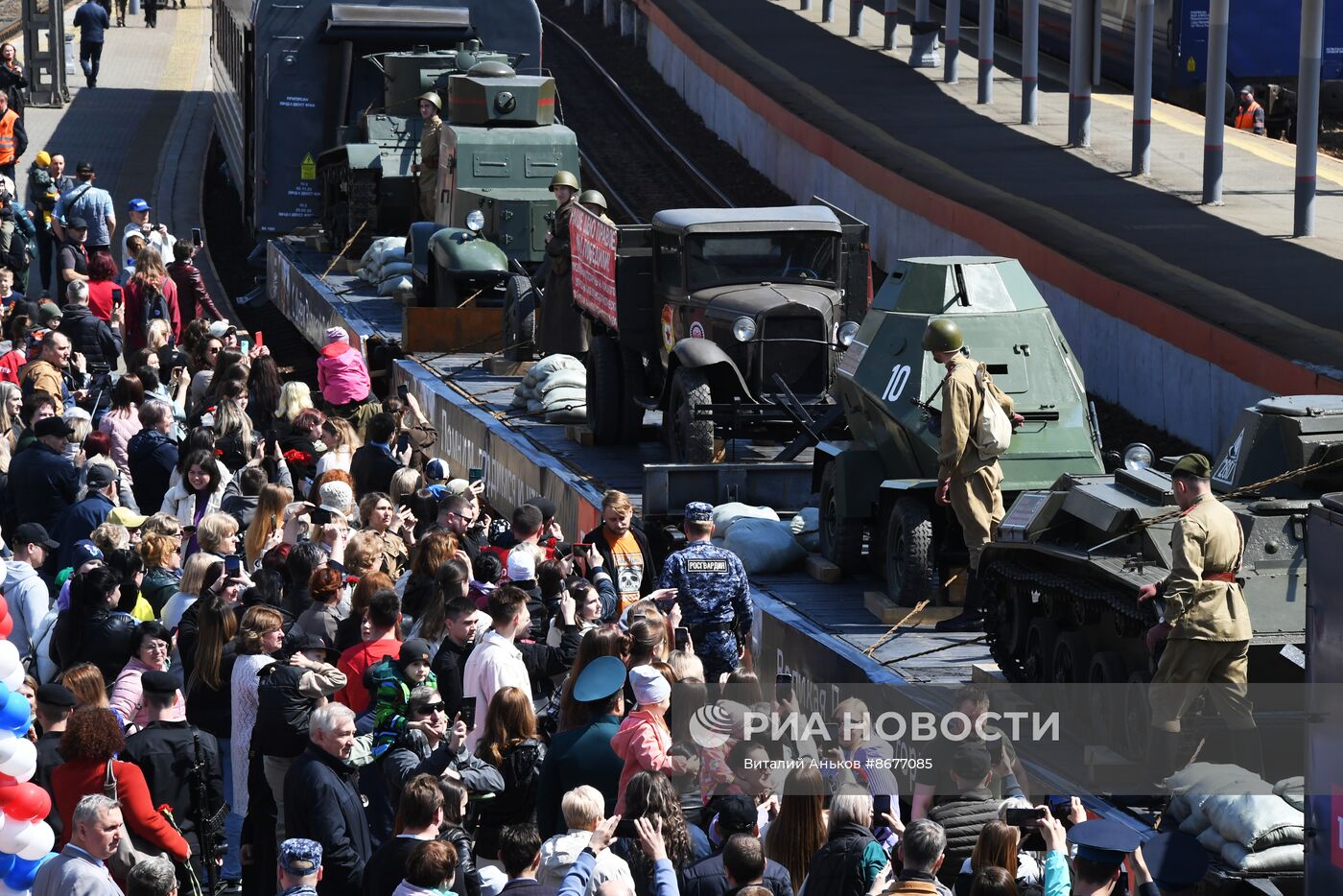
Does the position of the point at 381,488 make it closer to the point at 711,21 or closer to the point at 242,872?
the point at 242,872

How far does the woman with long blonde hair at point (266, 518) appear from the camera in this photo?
1299 cm

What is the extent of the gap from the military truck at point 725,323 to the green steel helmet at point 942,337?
3440mm

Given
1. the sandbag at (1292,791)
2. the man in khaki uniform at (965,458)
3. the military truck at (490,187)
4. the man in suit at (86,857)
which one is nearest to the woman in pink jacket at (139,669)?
the man in suit at (86,857)

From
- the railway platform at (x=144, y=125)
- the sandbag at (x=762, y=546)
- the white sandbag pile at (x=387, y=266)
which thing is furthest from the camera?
the railway platform at (x=144, y=125)

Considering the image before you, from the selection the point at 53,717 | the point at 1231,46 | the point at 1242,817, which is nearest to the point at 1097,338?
the point at 1231,46

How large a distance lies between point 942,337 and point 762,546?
2754 mm

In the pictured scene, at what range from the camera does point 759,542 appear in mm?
15570

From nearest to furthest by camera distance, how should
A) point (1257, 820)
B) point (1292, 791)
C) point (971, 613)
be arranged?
point (1257, 820), point (1292, 791), point (971, 613)

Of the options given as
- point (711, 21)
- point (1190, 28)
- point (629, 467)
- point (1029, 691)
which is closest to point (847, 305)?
point (629, 467)

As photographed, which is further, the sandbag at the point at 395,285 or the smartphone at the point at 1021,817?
the sandbag at the point at 395,285

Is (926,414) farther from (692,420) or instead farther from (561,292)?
(561,292)

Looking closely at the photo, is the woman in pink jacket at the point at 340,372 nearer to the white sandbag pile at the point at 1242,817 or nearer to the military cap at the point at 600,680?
the military cap at the point at 600,680

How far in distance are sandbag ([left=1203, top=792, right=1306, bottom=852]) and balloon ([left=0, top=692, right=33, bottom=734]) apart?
487 cm

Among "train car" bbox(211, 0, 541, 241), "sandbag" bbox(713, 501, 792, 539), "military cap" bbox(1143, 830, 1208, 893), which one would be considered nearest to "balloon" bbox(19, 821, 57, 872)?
"military cap" bbox(1143, 830, 1208, 893)
